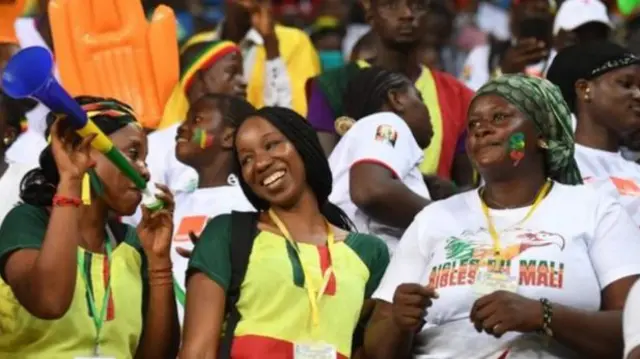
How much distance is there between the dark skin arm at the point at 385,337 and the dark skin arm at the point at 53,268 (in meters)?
0.90

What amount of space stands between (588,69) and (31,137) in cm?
233

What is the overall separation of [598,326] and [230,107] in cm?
224

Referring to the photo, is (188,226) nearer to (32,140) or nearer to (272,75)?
(32,140)

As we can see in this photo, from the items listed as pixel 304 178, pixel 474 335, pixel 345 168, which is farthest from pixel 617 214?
pixel 345 168

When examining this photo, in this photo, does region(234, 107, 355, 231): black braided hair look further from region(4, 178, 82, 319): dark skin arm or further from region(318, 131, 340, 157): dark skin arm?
region(318, 131, 340, 157): dark skin arm

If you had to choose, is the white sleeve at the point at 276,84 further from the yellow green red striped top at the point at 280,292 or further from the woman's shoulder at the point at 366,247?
the yellow green red striped top at the point at 280,292

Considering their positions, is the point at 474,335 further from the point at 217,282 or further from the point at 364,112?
the point at 364,112

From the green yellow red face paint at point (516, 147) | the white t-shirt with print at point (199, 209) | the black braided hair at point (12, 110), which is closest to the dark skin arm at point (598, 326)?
the green yellow red face paint at point (516, 147)

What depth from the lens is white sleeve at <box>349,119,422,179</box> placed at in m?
6.37

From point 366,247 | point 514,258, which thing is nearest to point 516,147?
point 514,258

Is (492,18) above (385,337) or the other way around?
the other way around

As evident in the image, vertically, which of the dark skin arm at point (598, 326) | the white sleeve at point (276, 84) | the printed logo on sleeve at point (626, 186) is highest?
the dark skin arm at point (598, 326)

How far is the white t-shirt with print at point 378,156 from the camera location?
6383 millimetres

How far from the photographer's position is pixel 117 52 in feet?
23.6
